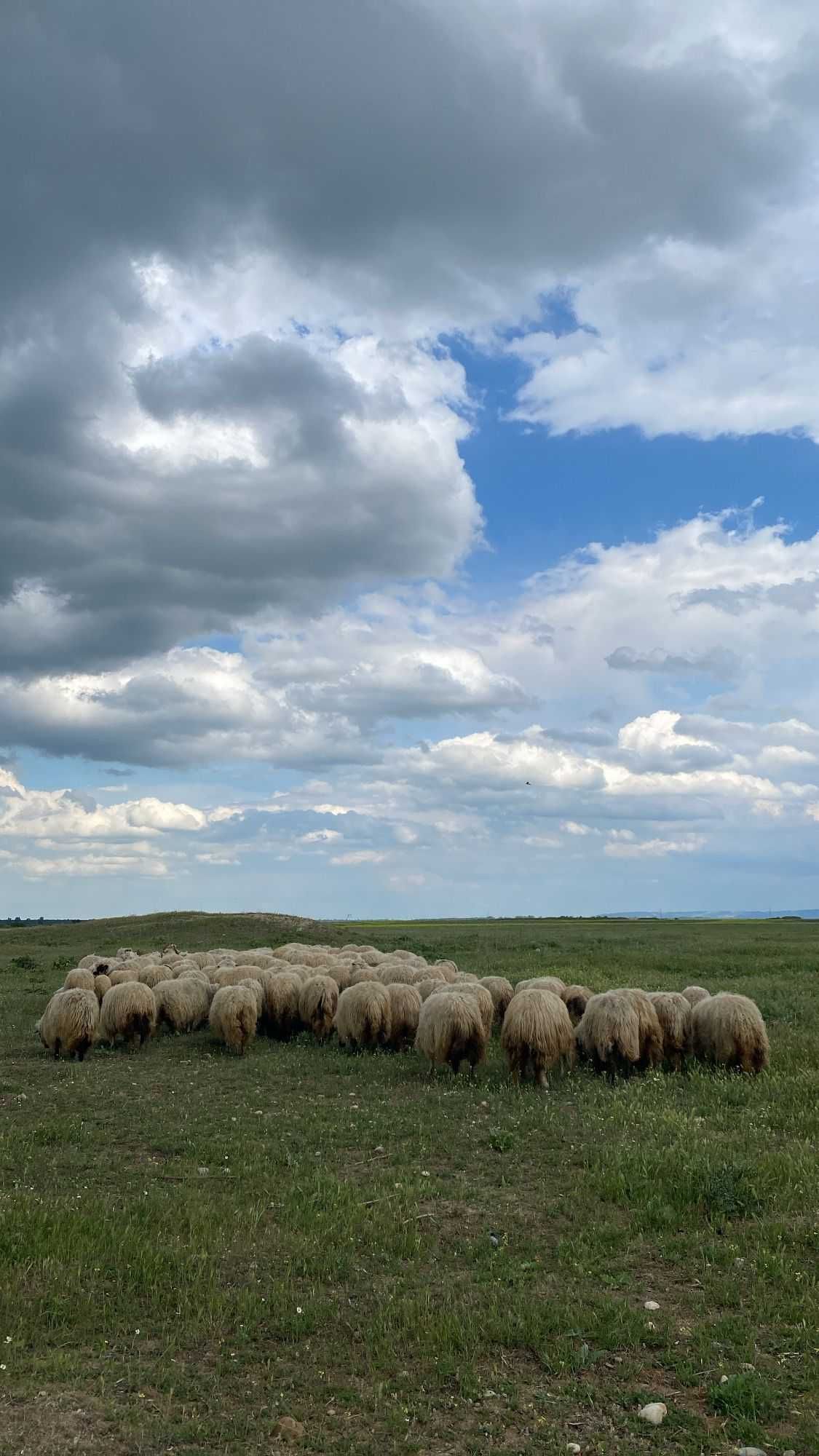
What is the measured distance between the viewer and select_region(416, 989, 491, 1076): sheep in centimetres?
1532

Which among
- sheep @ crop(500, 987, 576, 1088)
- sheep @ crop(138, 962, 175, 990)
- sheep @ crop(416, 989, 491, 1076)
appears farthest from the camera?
sheep @ crop(138, 962, 175, 990)

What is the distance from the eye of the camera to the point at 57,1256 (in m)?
8.44

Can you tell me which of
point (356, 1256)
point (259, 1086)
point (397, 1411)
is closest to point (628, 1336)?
point (397, 1411)

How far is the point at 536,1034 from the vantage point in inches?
575

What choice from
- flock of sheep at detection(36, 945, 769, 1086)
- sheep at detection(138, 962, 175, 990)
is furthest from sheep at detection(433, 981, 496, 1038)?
sheep at detection(138, 962, 175, 990)

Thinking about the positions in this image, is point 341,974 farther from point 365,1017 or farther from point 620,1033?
point 620,1033

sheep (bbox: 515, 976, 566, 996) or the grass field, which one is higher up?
sheep (bbox: 515, 976, 566, 996)

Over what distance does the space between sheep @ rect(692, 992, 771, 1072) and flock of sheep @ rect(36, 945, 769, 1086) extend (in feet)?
0.06

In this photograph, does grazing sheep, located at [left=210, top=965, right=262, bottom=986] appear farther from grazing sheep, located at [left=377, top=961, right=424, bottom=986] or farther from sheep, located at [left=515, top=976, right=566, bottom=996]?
sheep, located at [left=515, top=976, right=566, bottom=996]

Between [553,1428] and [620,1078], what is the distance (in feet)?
30.1

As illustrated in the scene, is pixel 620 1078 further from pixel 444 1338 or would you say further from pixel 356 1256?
pixel 444 1338

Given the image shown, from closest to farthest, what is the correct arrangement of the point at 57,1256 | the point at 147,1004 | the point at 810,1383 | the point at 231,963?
the point at 810,1383
the point at 57,1256
the point at 147,1004
the point at 231,963

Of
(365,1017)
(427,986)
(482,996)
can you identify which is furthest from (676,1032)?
(365,1017)

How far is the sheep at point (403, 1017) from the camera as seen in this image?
18172 millimetres
